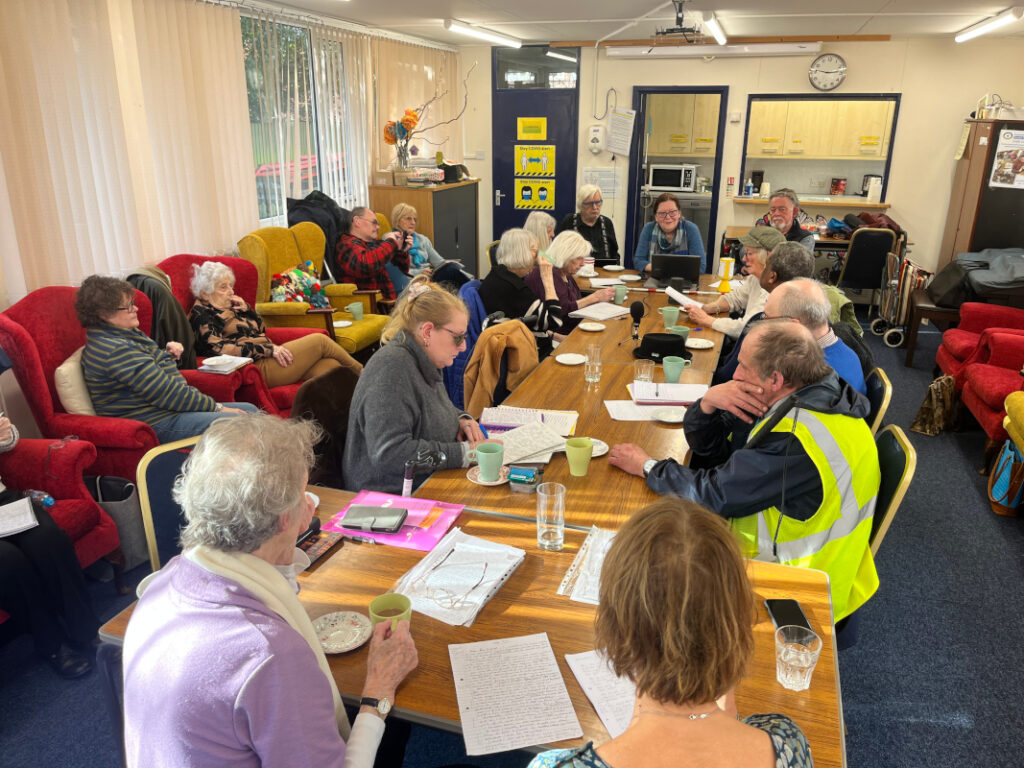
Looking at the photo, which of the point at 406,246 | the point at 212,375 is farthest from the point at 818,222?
the point at 212,375

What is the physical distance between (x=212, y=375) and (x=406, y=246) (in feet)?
9.76

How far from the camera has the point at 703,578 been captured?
98 centimetres

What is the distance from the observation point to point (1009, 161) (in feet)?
22.4

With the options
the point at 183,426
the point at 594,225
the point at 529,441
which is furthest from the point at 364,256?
the point at 529,441

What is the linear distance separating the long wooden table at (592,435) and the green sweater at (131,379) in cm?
164

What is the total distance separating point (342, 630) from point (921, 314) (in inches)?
236

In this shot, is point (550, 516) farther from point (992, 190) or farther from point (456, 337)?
point (992, 190)

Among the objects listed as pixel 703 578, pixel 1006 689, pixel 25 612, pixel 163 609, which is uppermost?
pixel 703 578

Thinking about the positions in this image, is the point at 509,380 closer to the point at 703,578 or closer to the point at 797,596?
the point at 797,596

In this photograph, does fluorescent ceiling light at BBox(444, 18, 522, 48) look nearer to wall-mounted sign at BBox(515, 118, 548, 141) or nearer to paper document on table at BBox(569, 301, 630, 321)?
wall-mounted sign at BBox(515, 118, 548, 141)

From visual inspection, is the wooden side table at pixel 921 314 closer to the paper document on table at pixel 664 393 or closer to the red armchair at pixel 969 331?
the red armchair at pixel 969 331

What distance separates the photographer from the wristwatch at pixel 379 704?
1329mm

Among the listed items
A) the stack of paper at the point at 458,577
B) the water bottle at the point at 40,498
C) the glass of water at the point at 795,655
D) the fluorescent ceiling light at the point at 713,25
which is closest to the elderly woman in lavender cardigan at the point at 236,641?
the stack of paper at the point at 458,577

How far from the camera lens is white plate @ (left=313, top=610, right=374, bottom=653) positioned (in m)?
1.49
